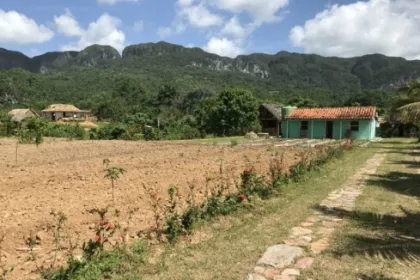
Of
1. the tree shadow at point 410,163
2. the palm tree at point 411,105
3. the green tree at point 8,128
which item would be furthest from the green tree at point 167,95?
the tree shadow at point 410,163

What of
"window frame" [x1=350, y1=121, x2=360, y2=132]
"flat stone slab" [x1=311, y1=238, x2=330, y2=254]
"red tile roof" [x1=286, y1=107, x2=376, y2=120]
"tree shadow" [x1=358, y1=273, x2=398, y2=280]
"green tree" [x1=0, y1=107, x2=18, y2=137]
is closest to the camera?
"tree shadow" [x1=358, y1=273, x2=398, y2=280]

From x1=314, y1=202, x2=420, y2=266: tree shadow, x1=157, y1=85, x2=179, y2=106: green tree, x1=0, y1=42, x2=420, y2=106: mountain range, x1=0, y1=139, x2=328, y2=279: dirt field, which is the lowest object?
x1=0, y1=139, x2=328, y2=279: dirt field

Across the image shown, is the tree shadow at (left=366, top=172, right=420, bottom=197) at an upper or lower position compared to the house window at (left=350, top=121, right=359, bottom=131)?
lower

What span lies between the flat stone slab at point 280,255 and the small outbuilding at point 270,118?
35.0m

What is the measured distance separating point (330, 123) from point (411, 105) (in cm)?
2082

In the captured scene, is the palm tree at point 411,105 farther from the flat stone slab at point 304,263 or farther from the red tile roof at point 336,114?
the red tile roof at point 336,114

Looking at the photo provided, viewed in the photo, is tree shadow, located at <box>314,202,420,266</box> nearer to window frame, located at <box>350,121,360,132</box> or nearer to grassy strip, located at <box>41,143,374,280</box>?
grassy strip, located at <box>41,143,374,280</box>

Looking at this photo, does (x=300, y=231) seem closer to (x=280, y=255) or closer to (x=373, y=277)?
(x=280, y=255)

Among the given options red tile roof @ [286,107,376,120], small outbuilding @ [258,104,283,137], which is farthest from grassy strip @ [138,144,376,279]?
small outbuilding @ [258,104,283,137]

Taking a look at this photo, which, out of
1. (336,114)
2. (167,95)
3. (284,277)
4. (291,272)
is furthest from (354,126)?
(167,95)

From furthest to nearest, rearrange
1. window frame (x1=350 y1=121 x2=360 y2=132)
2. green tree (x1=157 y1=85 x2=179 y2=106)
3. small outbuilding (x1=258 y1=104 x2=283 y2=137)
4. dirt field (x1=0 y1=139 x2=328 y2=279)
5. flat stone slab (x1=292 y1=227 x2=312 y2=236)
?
1. green tree (x1=157 y1=85 x2=179 y2=106)
2. small outbuilding (x1=258 y1=104 x2=283 y2=137)
3. window frame (x1=350 y1=121 x2=360 y2=132)
4. flat stone slab (x1=292 y1=227 x2=312 y2=236)
5. dirt field (x1=0 y1=139 x2=328 y2=279)

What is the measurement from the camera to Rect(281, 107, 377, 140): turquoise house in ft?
98.2

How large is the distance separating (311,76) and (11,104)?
115033 millimetres

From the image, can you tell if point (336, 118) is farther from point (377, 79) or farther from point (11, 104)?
point (377, 79)
